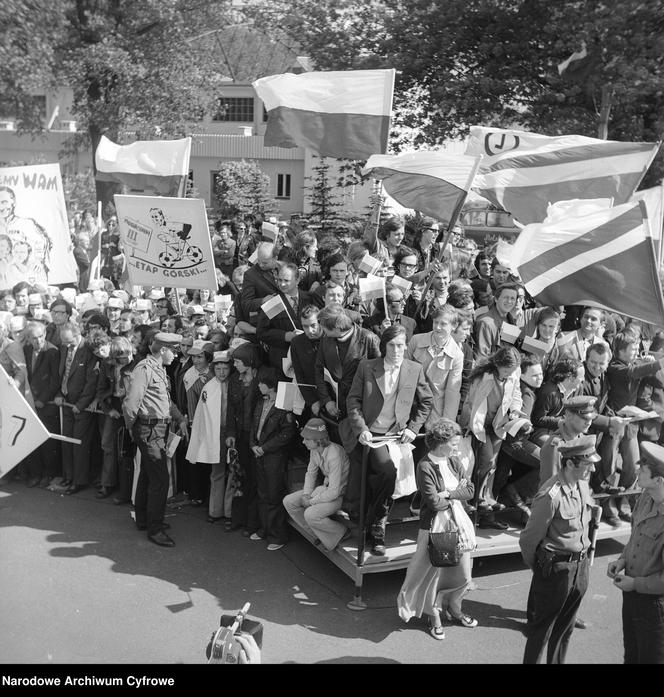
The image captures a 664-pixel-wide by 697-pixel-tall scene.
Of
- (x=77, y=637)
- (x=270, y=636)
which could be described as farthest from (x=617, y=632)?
(x=77, y=637)

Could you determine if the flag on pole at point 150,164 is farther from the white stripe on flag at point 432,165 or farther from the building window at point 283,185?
the building window at point 283,185

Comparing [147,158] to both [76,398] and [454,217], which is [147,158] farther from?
[454,217]

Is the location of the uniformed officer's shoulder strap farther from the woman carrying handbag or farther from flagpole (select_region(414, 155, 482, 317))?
the woman carrying handbag

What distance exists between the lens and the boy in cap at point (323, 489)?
7.07 meters

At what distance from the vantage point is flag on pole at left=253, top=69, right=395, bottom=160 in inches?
376

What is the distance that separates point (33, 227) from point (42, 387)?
2603 mm

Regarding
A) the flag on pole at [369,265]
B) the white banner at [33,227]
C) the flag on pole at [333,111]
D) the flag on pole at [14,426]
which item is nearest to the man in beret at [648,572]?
the flag on pole at [369,265]

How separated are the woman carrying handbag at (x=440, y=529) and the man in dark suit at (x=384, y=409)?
46cm

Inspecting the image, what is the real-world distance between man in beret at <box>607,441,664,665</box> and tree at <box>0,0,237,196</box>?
22.9m

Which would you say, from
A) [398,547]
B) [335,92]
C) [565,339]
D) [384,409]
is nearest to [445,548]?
[398,547]

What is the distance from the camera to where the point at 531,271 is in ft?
22.6

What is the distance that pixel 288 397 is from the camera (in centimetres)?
752

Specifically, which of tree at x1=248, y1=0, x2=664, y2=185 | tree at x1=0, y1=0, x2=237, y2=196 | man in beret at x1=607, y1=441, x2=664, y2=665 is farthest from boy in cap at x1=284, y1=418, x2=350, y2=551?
tree at x1=0, y1=0, x2=237, y2=196
